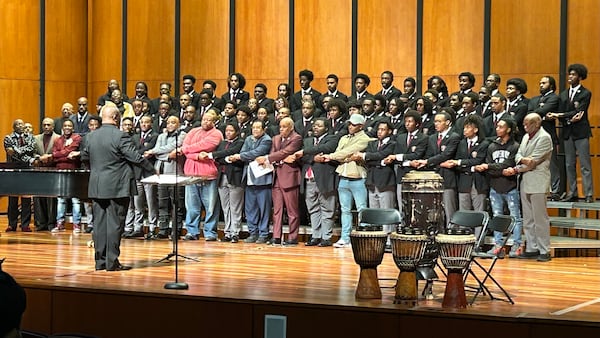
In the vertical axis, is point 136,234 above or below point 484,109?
below

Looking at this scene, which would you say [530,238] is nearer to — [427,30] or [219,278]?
[219,278]

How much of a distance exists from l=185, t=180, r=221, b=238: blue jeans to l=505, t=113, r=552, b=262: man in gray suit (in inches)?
139

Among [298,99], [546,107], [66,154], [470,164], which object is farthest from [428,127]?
[66,154]

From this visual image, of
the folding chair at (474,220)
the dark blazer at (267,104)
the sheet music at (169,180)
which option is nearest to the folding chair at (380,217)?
the folding chair at (474,220)

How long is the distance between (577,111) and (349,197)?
8.60 ft

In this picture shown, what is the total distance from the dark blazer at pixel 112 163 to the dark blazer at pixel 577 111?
15.7ft

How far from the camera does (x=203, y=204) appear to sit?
11.9 m

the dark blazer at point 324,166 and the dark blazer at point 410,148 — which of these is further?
the dark blazer at point 324,166

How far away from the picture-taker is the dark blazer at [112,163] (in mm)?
8688

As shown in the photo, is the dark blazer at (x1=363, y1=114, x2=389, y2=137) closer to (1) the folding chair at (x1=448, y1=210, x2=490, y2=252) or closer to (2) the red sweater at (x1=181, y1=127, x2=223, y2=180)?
(2) the red sweater at (x1=181, y1=127, x2=223, y2=180)

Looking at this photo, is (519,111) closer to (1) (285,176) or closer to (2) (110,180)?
(1) (285,176)

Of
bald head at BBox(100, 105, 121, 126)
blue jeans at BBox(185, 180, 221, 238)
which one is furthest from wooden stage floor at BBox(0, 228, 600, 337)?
bald head at BBox(100, 105, 121, 126)

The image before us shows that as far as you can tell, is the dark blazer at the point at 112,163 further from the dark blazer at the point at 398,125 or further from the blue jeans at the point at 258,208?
the dark blazer at the point at 398,125

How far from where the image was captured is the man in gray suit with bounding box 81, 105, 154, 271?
8703mm
